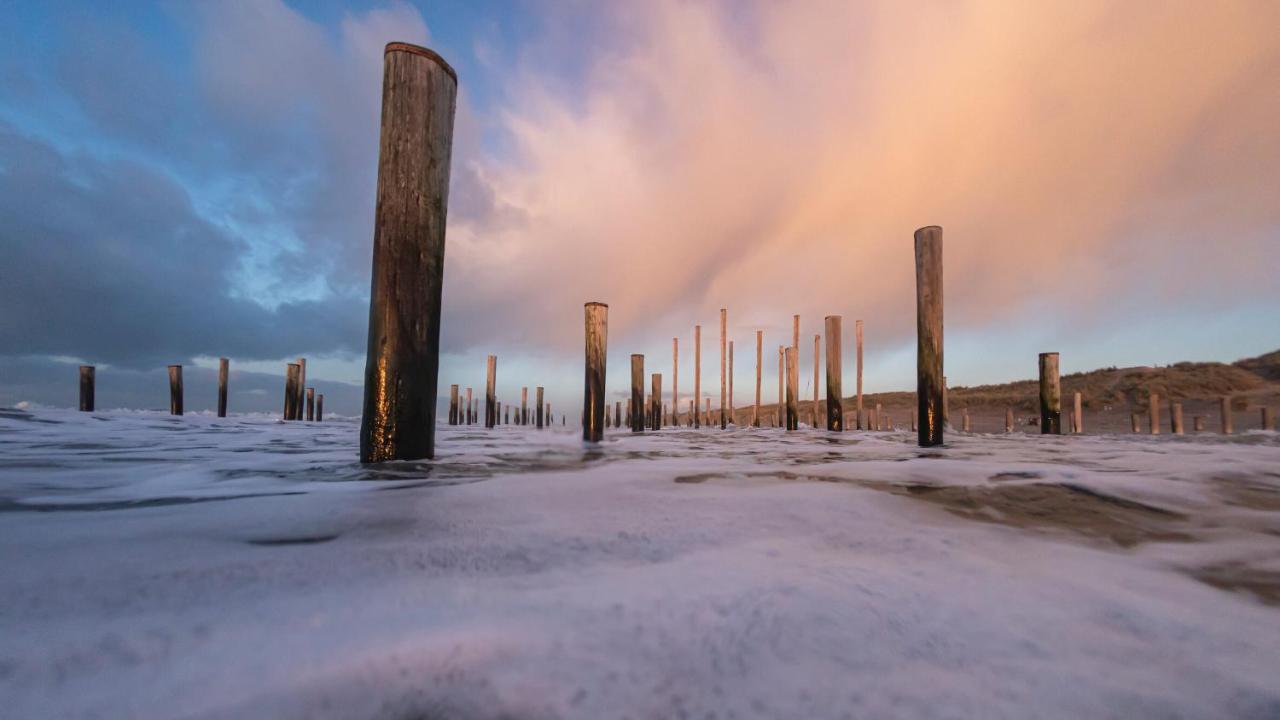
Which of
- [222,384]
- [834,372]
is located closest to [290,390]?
[222,384]

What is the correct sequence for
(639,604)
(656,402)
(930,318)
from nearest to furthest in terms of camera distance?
(639,604) → (930,318) → (656,402)

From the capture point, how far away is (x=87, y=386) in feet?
51.9

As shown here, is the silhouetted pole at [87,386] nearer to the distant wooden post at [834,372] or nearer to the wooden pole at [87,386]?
the wooden pole at [87,386]

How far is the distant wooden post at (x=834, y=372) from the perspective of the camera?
12.6m

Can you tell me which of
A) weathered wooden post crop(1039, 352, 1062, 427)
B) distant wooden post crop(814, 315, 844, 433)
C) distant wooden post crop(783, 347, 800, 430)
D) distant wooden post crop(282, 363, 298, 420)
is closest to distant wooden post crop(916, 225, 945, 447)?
weathered wooden post crop(1039, 352, 1062, 427)

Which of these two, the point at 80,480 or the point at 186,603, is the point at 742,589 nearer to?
the point at 186,603

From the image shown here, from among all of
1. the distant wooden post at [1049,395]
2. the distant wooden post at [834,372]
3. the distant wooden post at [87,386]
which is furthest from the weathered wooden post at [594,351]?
the distant wooden post at [87,386]

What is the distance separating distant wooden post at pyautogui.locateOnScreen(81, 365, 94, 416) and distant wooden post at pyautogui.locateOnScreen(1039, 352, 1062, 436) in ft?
77.4

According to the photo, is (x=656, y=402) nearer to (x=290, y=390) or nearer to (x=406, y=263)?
(x=290, y=390)

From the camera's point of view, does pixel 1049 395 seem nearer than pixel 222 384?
Yes

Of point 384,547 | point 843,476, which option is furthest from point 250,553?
point 843,476

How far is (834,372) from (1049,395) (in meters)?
4.26

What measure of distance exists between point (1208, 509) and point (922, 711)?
8.09 ft

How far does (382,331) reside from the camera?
347cm
